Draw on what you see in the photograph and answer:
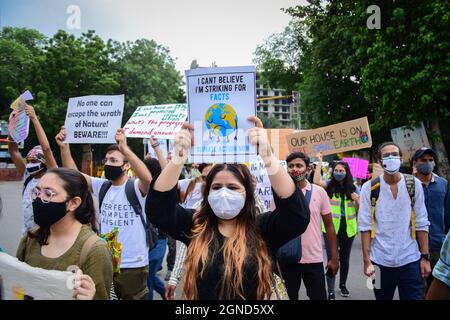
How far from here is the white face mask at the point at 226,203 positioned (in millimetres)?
2396

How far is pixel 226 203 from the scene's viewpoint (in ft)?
7.86

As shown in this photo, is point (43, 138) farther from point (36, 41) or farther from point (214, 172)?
point (36, 41)

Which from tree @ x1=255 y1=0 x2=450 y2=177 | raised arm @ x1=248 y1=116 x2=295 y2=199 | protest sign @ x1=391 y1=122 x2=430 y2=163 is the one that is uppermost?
tree @ x1=255 y1=0 x2=450 y2=177

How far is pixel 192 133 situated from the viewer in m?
2.53

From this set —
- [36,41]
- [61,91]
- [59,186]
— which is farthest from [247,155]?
[36,41]

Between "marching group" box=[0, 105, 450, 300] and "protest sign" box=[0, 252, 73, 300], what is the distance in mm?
77

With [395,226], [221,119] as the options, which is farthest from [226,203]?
[395,226]

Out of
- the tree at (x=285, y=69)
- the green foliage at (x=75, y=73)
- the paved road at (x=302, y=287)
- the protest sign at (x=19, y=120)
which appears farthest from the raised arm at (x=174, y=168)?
the green foliage at (x=75, y=73)

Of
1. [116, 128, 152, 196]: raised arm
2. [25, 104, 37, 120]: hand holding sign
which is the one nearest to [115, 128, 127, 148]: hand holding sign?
[116, 128, 152, 196]: raised arm

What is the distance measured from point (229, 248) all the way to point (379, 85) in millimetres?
12766

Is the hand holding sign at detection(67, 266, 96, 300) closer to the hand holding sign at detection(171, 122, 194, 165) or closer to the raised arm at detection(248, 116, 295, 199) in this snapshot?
the hand holding sign at detection(171, 122, 194, 165)

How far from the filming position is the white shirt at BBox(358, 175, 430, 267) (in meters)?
3.90

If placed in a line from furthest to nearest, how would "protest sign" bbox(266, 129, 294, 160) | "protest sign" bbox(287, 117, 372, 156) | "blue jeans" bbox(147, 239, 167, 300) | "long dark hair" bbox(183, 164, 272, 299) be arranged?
"protest sign" bbox(266, 129, 294, 160)
"protest sign" bbox(287, 117, 372, 156)
"blue jeans" bbox(147, 239, 167, 300)
"long dark hair" bbox(183, 164, 272, 299)

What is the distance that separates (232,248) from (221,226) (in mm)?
225
